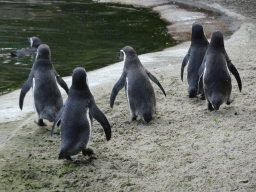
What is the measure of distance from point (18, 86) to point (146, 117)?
422 cm

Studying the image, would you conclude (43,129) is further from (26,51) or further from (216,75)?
(26,51)

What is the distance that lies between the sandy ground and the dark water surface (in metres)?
3.83

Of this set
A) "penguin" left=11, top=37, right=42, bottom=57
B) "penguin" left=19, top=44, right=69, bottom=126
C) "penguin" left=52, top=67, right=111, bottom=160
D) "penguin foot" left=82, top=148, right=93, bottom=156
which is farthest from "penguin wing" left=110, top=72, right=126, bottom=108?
"penguin" left=11, top=37, right=42, bottom=57

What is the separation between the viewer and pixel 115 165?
3.45m

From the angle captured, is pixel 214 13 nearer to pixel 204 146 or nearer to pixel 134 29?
pixel 134 29

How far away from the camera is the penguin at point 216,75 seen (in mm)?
4449

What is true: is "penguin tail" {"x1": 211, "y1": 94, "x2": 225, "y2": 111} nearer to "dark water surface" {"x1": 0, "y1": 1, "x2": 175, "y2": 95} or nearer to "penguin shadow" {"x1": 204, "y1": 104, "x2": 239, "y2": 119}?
"penguin shadow" {"x1": 204, "y1": 104, "x2": 239, "y2": 119}

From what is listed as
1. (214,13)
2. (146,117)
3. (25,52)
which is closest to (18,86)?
(25,52)

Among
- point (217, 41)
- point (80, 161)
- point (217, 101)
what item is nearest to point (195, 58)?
point (217, 41)

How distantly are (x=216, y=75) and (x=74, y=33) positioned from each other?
10.0 metres

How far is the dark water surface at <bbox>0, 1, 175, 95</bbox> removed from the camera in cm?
941

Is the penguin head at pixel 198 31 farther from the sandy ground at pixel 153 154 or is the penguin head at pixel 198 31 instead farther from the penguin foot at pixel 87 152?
the penguin foot at pixel 87 152

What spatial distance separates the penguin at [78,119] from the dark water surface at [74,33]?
4228 mm

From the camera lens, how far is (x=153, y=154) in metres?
3.56
